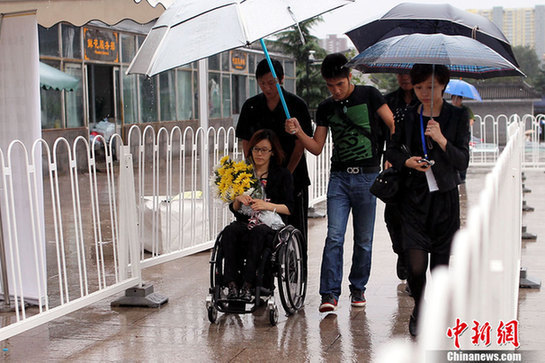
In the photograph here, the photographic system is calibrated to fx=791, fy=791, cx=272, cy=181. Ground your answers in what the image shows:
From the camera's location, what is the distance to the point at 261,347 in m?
4.88

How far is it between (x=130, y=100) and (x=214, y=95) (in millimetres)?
5878

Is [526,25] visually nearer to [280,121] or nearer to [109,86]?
[109,86]

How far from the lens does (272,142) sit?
5516 millimetres

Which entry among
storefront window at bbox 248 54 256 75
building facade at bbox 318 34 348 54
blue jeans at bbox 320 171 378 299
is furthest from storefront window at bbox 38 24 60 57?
building facade at bbox 318 34 348 54

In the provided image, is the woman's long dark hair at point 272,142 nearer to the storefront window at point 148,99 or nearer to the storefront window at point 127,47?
the storefront window at point 127,47

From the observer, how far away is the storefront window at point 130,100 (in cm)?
2258

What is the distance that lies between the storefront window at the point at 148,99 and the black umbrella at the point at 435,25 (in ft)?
57.3

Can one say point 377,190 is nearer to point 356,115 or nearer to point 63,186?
point 356,115

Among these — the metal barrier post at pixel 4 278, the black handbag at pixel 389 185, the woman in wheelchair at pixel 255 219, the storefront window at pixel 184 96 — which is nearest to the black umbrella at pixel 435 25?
the woman in wheelchair at pixel 255 219

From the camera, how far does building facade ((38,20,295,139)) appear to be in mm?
19594

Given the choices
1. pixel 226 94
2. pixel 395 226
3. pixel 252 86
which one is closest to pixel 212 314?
pixel 395 226

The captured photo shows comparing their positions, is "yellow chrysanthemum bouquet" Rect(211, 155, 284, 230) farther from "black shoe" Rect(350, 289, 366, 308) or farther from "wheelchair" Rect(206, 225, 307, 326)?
"black shoe" Rect(350, 289, 366, 308)

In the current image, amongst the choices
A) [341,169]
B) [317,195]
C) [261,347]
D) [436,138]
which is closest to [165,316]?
[261,347]

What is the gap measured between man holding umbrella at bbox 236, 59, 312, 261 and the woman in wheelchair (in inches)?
9.9
